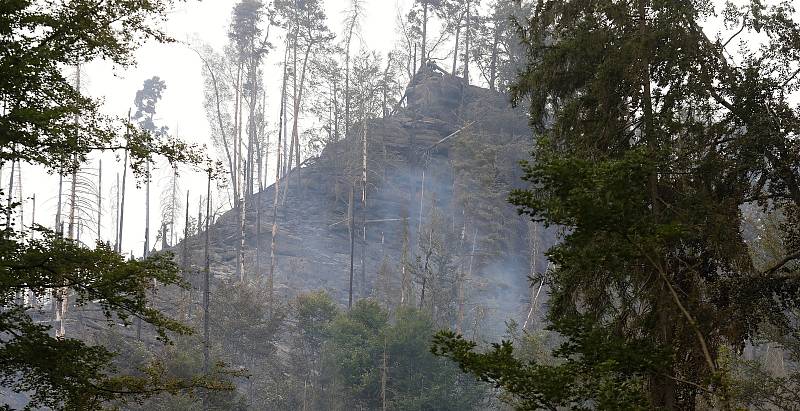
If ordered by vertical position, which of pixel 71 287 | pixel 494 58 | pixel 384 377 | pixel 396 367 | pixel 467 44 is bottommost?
pixel 384 377

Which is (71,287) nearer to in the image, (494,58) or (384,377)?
(384,377)

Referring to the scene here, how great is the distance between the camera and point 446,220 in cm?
5381

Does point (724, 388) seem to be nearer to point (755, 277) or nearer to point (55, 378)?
point (755, 277)

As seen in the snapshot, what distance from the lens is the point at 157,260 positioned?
11906 millimetres

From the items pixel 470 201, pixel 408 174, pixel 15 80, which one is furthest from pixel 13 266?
pixel 408 174

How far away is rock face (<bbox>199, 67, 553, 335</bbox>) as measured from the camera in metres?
50.8

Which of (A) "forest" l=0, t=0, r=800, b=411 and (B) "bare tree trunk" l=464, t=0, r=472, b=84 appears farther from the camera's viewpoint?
(B) "bare tree trunk" l=464, t=0, r=472, b=84

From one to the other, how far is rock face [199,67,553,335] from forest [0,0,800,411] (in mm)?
198

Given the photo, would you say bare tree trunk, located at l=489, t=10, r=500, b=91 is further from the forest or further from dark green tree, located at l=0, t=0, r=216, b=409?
dark green tree, located at l=0, t=0, r=216, b=409

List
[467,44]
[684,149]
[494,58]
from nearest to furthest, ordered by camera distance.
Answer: [684,149] < [494,58] < [467,44]

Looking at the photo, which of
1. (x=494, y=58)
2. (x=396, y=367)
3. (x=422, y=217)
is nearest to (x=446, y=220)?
(x=422, y=217)

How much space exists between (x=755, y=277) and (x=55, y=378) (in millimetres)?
9969

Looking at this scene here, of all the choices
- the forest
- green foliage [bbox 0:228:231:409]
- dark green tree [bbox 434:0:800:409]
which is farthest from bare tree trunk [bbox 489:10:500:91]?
green foliage [bbox 0:228:231:409]

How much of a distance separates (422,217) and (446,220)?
13.4 feet
